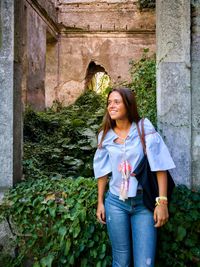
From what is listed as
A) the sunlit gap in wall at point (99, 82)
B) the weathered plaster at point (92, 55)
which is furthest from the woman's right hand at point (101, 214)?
the sunlit gap in wall at point (99, 82)

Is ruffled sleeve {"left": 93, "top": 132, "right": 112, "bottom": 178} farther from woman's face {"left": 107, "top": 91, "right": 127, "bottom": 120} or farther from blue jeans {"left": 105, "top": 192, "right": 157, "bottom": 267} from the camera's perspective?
woman's face {"left": 107, "top": 91, "right": 127, "bottom": 120}

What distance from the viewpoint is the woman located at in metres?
2.33

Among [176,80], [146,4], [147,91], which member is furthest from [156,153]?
[146,4]

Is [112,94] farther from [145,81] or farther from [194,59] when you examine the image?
[145,81]

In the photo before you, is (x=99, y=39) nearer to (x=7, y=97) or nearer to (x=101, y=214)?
(x=7, y=97)

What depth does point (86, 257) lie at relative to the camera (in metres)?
3.04

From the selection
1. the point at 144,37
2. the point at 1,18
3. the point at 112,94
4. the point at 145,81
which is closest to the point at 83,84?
the point at 144,37

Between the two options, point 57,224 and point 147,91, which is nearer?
point 57,224

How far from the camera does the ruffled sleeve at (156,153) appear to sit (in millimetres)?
2320

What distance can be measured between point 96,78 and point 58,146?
32.0 feet

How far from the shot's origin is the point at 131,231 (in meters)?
2.49

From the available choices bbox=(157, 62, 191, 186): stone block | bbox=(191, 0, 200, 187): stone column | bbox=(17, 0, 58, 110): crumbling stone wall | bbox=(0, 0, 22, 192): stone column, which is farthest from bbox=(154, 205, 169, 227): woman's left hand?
bbox=(17, 0, 58, 110): crumbling stone wall

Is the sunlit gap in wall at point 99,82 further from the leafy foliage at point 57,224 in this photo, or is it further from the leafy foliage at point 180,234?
the leafy foliage at point 180,234

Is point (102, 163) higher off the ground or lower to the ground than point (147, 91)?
lower
